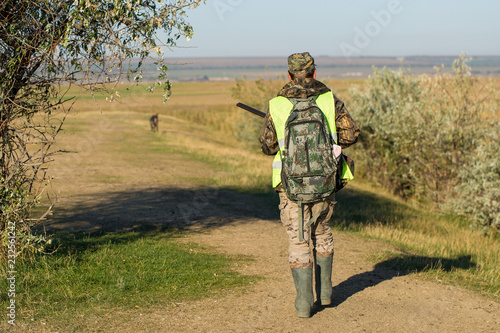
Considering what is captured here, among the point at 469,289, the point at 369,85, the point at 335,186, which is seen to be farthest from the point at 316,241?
the point at 369,85

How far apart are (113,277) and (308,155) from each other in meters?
3.03

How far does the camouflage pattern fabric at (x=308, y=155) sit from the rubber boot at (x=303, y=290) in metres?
0.67

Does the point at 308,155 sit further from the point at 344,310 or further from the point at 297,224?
the point at 344,310

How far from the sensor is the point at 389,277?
6.82 meters

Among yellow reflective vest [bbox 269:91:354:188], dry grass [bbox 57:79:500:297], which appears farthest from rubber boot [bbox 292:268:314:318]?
dry grass [bbox 57:79:500:297]

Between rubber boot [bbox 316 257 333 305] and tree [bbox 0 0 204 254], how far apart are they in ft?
9.02

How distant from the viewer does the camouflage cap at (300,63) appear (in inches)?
194

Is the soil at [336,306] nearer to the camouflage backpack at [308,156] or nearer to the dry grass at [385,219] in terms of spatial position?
the dry grass at [385,219]

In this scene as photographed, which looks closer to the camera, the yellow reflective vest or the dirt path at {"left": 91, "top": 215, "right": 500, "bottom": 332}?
the yellow reflective vest

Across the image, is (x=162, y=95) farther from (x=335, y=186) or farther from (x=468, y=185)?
(x=468, y=185)

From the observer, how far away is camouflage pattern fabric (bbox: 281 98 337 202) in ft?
15.2

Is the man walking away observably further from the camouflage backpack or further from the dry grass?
the dry grass

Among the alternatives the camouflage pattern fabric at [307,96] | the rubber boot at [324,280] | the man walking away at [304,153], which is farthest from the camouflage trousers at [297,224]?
the camouflage pattern fabric at [307,96]

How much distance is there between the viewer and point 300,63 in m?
4.93
